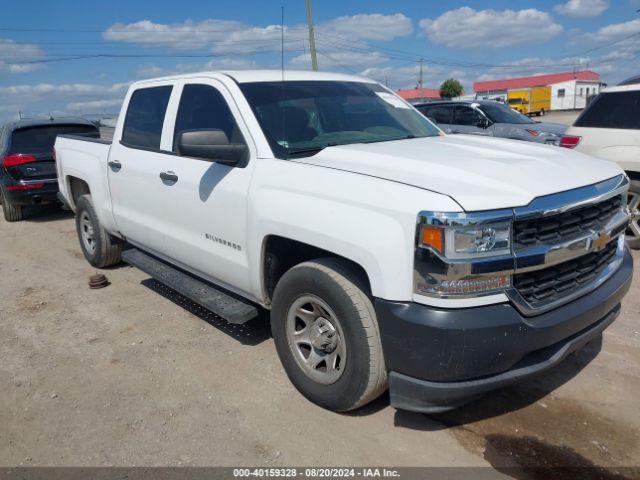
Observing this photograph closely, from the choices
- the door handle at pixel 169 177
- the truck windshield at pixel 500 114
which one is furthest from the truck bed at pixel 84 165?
the truck windshield at pixel 500 114

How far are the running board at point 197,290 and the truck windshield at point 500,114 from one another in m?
9.10

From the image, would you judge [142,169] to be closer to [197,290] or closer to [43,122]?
[197,290]

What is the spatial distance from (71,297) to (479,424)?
416cm

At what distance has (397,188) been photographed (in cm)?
262

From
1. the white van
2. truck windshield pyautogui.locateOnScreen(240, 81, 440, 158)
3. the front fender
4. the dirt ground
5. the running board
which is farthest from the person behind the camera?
the white van

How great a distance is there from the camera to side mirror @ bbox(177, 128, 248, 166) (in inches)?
130

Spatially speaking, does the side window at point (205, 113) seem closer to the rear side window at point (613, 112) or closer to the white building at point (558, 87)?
the rear side window at point (613, 112)

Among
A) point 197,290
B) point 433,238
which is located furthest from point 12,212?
point 433,238

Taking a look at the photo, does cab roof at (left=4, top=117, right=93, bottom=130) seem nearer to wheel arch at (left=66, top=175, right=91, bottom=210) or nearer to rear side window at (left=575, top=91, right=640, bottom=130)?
wheel arch at (left=66, top=175, right=91, bottom=210)

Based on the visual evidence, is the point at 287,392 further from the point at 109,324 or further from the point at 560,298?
the point at 109,324

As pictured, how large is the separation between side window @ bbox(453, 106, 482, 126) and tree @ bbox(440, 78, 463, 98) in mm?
75950

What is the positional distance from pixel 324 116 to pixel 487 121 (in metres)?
8.83

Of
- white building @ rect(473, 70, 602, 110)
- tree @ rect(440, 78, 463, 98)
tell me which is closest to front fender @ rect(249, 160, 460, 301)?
white building @ rect(473, 70, 602, 110)

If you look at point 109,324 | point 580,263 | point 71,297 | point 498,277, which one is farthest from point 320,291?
point 71,297
